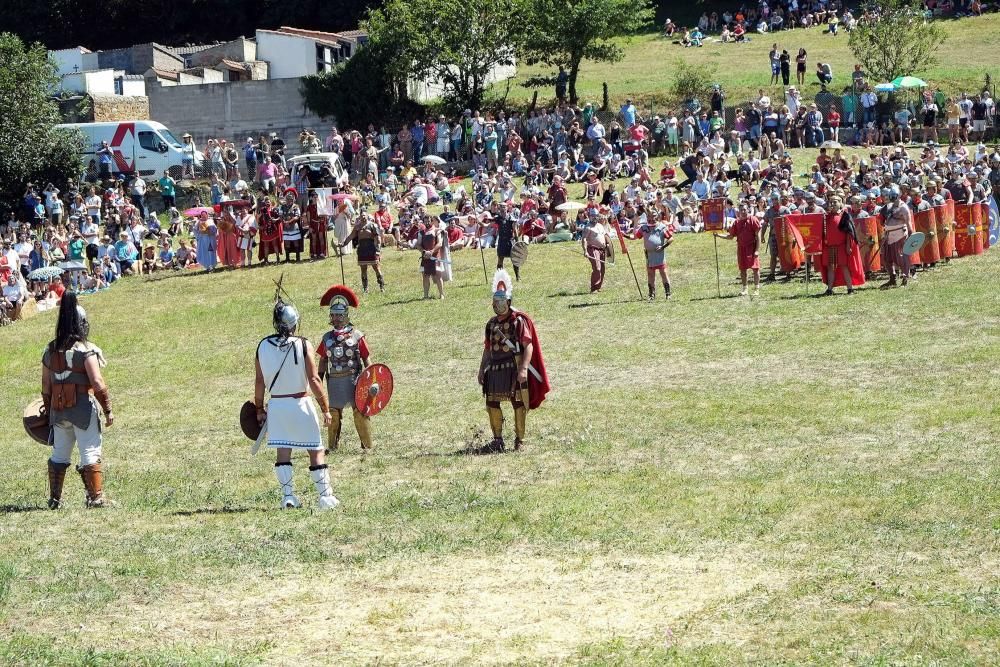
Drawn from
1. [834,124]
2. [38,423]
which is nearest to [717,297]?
[38,423]

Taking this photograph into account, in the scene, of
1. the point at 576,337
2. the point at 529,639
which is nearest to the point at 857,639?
the point at 529,639

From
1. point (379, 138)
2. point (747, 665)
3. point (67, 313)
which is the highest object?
point (379, 138)

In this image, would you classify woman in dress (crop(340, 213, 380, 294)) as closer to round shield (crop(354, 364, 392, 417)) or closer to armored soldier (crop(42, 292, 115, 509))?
round shield (crop(354, 364, 392, 417))

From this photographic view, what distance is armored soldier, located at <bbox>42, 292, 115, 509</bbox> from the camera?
40.7ft

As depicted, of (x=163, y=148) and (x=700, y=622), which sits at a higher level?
(x=163, y=148)

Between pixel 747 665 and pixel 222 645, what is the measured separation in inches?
121

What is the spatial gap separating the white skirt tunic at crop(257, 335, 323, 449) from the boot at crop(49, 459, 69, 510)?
6.68ft

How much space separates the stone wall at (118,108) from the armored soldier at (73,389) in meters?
38.2

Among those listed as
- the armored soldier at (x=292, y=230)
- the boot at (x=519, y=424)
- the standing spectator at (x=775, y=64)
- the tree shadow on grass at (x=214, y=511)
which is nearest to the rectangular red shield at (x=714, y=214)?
the armored soldier at (x=292, y=230)

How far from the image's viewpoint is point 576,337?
22594 mm

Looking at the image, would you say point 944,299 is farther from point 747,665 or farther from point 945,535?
point 747,665

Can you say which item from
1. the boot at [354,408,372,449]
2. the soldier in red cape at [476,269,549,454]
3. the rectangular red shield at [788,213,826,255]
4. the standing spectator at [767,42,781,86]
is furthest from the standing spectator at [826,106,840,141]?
the boot at [354,408,372,449]

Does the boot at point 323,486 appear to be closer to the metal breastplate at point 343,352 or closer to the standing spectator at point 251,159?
the metal breastplate at point 343,352

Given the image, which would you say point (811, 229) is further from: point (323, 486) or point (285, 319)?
point (285, 319)
